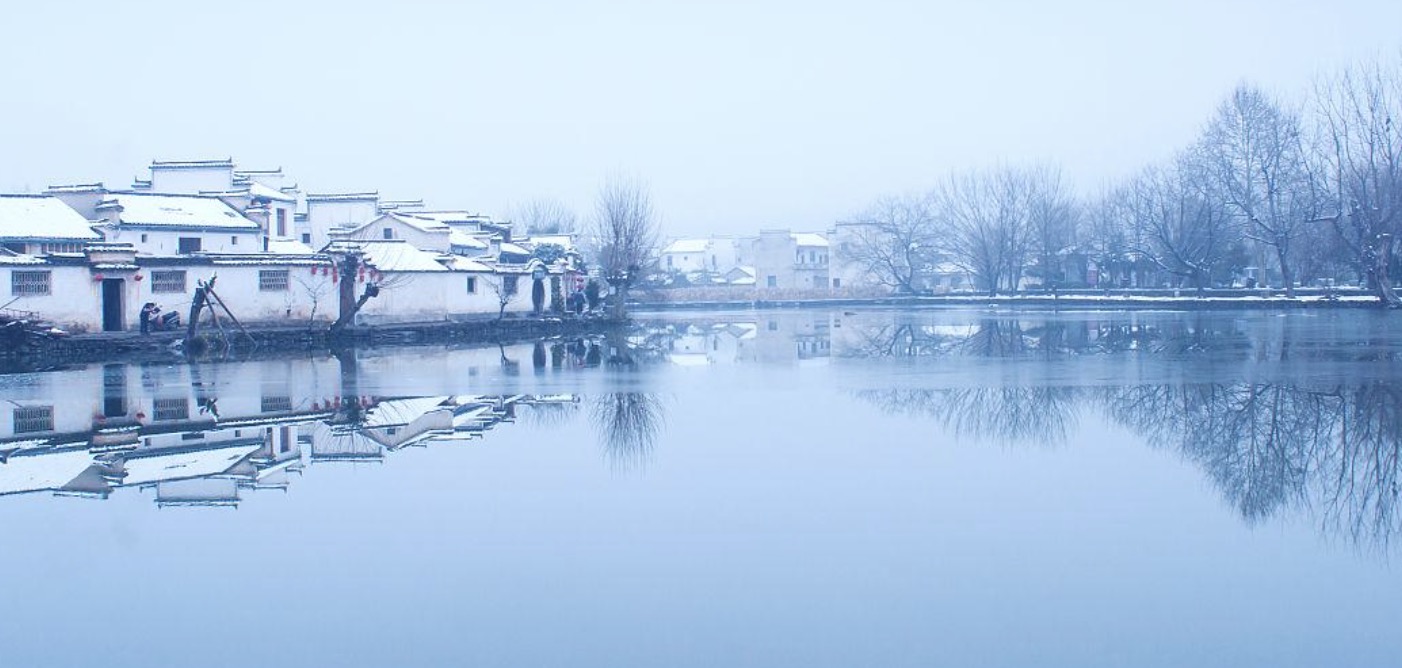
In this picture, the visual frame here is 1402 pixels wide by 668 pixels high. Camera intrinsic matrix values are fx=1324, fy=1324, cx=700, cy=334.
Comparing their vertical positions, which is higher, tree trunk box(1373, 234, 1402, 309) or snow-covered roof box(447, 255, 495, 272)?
snow-covered roof box(447, 255, 495, 272)

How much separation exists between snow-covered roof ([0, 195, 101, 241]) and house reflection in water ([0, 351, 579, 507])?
976 cm

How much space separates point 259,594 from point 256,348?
20645 mm

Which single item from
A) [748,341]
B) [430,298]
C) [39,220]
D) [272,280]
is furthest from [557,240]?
[39,220]

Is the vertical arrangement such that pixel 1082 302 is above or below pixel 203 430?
above

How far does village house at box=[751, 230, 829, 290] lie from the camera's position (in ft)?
247

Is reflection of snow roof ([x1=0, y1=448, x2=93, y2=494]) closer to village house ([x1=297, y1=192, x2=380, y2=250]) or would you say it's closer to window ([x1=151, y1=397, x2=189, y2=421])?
window ([x1=151, y1=397, x2=189, y2=421])

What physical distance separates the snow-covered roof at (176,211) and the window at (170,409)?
17100 millimetres

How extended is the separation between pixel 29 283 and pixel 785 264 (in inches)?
2106

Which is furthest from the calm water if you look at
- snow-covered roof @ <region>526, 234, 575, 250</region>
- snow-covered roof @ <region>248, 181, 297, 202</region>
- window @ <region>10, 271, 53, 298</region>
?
snow-covered roof @ <region>526, 234, 575, 250</region>

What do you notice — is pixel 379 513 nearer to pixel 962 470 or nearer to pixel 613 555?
pixel 613 555

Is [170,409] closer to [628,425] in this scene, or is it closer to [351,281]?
[628,425]

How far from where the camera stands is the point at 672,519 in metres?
8.20

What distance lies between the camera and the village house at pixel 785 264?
75312 mm

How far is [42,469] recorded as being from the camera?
10578 mm
